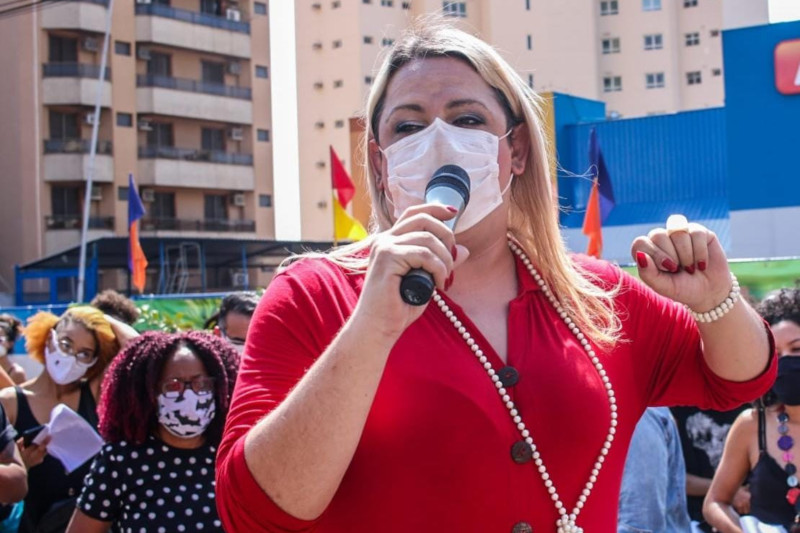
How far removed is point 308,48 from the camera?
58.9 m

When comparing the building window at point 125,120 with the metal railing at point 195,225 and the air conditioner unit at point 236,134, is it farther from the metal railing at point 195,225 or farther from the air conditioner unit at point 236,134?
the air conditioner unit at point 236,134

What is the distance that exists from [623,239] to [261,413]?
22265 mm

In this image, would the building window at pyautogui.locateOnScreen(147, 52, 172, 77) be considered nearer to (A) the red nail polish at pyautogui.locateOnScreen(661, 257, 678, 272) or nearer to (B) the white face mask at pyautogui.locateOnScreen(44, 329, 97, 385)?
(B) the white face mask at pyautogui.locateOnScreen(44, 329, 97, 385)

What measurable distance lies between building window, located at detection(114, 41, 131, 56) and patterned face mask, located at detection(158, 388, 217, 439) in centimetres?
4022

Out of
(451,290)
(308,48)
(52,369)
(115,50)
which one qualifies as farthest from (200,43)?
(451,290)

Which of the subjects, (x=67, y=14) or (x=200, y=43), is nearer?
(x=67, y=14)

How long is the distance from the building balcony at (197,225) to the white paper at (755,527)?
39578 mm

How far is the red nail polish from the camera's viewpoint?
5.99 feet

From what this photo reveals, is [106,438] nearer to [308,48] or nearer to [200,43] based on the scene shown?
[200,43]

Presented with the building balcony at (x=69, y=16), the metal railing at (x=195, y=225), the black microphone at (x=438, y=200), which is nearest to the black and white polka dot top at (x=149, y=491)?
the black microphone at (x=438, y=200)

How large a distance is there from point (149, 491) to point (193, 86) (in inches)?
1620

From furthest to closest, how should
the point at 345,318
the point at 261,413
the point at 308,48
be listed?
1. the point at 308,48
2. the point at 345,318
3. the point at 261,413

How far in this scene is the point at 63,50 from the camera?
39531 mm

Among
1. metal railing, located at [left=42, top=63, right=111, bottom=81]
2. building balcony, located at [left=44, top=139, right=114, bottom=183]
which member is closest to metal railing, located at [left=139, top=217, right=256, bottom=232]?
building balcony, located at [left=44, top=139, right=114, bottom=183]
